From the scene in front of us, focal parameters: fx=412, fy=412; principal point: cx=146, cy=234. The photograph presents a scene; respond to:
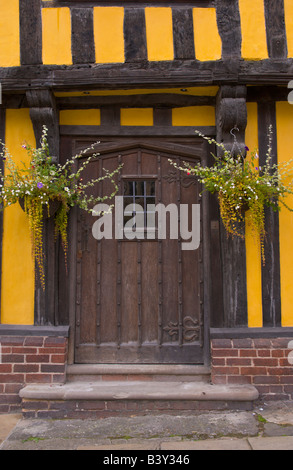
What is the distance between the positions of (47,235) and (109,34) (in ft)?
6.80

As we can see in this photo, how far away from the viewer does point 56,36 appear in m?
4.04

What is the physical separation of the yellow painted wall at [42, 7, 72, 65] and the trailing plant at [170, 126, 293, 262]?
61.8 inches

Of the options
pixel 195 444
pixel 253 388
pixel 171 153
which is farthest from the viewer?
pixel 171 153

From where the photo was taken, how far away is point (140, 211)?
4.37 m

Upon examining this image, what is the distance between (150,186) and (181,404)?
219 cm

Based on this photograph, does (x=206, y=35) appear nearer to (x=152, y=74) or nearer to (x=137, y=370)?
(x=152, y=74)

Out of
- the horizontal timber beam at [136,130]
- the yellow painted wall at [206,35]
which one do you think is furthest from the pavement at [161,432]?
the yellow painted wall at [206,35]

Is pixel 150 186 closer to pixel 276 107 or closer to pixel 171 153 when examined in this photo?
pixel 171 153

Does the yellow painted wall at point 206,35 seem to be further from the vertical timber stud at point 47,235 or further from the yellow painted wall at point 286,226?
the vertical timber stud at point 47,235

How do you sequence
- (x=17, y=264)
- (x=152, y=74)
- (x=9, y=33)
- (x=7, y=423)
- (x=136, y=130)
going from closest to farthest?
1. (x=7, y=423)
2. (x=152, y=74)
3. (x=9, y=33)
4. (x=17, y=264)
5. (x=136, y=130)

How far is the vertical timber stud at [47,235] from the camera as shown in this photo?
13.3 ft

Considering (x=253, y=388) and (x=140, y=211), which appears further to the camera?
(x=140, y=211)

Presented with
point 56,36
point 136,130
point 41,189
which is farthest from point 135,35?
point 41,189

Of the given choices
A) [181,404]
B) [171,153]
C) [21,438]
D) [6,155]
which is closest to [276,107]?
[171,153]
